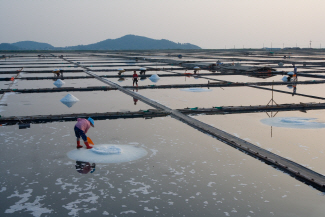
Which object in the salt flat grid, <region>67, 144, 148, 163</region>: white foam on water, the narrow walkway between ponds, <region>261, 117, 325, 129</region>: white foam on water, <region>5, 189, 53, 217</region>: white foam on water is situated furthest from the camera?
<region>261, 117, 325, 129</region>: white foam on water

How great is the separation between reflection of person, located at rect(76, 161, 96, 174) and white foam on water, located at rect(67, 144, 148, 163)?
0.76ft

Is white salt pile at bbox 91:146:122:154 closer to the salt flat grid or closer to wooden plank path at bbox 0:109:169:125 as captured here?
the salt flat grid

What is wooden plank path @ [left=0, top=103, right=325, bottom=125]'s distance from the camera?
48.6 ft

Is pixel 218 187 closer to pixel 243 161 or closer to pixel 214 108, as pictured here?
pixel 243 161

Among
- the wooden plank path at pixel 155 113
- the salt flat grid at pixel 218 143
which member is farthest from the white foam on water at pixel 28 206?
the wooden plank path at pixel 155 113

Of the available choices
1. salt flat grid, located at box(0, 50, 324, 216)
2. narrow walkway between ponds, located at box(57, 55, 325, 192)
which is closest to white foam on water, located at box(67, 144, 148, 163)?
salt flat grid, located at box(0, 50, 324, 216)

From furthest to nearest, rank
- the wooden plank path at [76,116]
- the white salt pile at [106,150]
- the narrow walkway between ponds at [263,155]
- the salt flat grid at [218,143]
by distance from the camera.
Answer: the wooden plank path at [76,116]
the white salt pile at [106,150]
the narrow walkway between ponds at [263,155]
the salt flat grid at [218,143]

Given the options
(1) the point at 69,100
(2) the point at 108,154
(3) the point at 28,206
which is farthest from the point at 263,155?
(1) the point at 69,100

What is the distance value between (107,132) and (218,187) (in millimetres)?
5975

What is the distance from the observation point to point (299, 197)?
7273 millimetres

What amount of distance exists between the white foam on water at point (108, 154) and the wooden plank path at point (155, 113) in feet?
15.9

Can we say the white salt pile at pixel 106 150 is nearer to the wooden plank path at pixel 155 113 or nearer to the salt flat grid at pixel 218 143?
the salt flat grid at pixel 218 143

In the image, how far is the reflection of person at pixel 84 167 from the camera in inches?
347

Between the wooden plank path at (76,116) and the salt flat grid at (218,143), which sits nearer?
the salt flat grid at (218,143)
